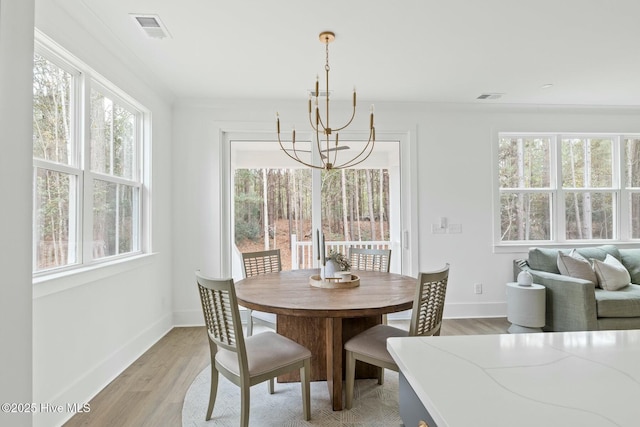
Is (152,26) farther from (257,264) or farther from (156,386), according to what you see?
(156,386)

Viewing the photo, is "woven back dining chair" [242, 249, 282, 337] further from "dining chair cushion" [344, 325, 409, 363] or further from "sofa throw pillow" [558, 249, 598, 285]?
"sofa throw pillow" [558, 249, 598, 285]

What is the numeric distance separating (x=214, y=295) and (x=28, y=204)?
0.89m

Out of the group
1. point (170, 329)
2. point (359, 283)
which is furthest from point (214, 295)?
point (170, 329)

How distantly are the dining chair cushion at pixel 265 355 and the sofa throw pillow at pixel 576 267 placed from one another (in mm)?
2978

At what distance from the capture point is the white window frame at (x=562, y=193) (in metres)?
4.26

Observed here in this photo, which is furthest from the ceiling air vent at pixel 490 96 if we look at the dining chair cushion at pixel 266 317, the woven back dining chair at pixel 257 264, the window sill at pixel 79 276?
the window sill at pixel 79 276

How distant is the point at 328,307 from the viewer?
196 cm

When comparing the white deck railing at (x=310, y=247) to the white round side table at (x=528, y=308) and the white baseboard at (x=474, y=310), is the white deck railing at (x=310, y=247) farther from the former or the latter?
the white round side table at (x=528, y=308)

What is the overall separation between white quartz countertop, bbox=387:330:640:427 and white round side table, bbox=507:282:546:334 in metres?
2.75

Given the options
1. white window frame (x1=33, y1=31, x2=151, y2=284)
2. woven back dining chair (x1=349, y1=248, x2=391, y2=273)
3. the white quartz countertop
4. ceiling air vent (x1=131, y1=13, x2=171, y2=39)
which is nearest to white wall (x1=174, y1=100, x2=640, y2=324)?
woven back dining chair (x1=349, y1=248, x2=391, y2=273)

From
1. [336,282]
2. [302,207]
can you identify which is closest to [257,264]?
[336,282]

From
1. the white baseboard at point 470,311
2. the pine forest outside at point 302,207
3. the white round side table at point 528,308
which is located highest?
the pine forest outside at point 302,207

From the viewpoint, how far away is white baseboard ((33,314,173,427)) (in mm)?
2012

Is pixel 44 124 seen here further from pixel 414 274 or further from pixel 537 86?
pixel 537 86
